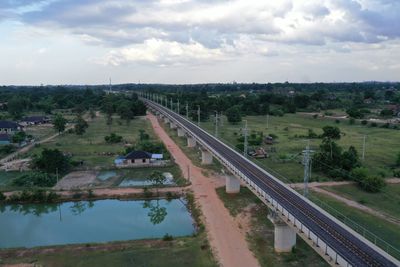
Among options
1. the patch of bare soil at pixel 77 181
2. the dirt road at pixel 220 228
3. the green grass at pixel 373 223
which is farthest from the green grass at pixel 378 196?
the patch of bare soil at pixel 77 181

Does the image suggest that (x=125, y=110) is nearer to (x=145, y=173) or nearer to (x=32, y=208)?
(x=145, y=173)

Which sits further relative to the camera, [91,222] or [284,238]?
[91,222]

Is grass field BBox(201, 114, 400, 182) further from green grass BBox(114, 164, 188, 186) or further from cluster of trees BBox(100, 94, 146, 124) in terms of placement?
cluster of trees BBox(100, 94, 146, 124)

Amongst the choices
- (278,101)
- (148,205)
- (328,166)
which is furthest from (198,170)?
(278,101)

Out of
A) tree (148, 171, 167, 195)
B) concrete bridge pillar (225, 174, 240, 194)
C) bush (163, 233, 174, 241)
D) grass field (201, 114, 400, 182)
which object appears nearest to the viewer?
bush (163, 233, 174, 241)

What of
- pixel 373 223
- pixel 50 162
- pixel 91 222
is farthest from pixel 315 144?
pixel 91 222

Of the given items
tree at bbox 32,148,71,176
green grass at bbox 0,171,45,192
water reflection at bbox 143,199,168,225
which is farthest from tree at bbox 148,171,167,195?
green grass at bbox 0,171,45,192

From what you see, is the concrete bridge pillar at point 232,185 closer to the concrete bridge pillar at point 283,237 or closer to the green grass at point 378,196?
the green grass at point 378,196
